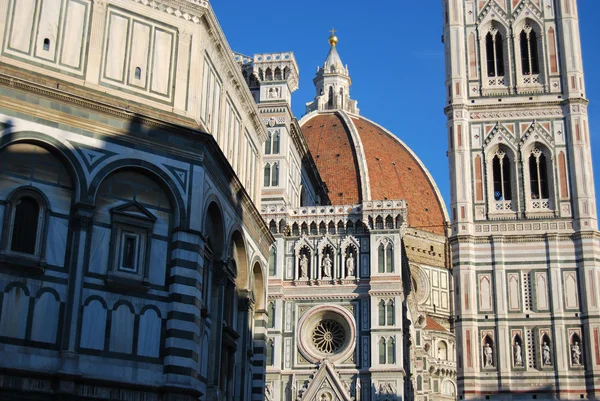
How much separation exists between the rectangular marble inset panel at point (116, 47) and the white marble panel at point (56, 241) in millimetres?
3427

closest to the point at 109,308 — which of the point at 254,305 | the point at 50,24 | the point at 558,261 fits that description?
the point at 50,24

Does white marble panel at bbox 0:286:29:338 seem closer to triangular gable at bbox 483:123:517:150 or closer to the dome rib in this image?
triangular gable at bbox 483:123:517:150

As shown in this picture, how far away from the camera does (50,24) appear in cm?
1831

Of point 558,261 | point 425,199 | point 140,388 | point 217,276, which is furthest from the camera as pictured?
point 425,199

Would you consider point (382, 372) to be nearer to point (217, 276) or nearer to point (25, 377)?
point (217, 276)

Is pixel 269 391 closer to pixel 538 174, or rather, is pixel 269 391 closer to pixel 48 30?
pixel 538 174

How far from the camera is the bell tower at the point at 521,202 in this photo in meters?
37.6

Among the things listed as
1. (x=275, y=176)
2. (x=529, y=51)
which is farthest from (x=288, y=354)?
(x=529, y=51)

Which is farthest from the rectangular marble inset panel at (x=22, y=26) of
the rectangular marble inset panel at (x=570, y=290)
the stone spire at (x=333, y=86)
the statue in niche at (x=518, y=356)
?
the stone spire at (x=333, y=86)

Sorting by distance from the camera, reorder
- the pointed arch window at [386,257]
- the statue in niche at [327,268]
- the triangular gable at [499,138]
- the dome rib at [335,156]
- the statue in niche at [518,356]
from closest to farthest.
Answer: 1. the statue in niche at [518,356]
2. the triangular gable at [499,138]
3. the pointed arch window at [386,257]
4. the statue in niche at [327,268]
5. the dome rib at [335,156]

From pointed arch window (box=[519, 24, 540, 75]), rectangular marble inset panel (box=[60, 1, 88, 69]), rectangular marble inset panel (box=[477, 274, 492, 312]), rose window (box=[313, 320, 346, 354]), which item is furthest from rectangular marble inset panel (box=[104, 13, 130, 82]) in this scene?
rose window (box=[313, 320, 346, 354])

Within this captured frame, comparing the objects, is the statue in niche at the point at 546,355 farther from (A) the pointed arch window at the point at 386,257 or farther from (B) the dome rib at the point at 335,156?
(B) the dome rib at the point at 335,156

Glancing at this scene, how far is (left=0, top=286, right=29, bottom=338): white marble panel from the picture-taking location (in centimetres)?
1593

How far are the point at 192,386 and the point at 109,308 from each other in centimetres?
219
